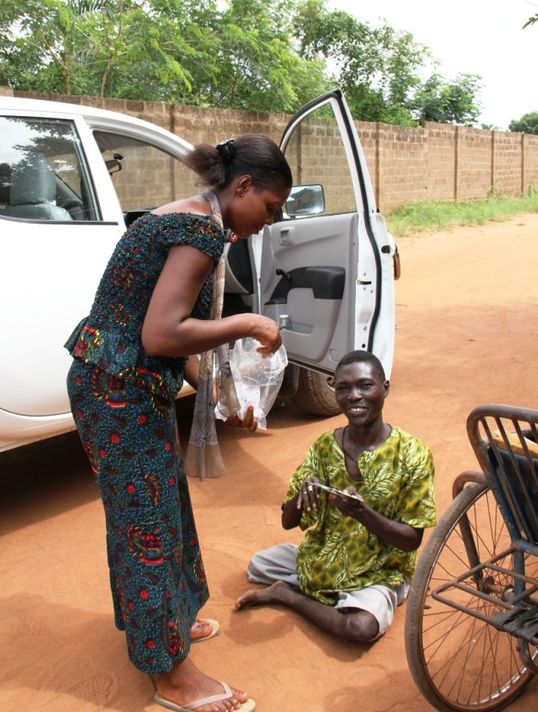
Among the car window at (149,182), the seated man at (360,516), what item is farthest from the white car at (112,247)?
the car window at (149,182)

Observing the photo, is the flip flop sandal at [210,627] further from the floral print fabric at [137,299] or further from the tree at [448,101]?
the tree at [448,101]

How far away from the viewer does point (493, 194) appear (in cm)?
2211

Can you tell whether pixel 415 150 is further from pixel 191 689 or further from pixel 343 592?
pixel 191 689

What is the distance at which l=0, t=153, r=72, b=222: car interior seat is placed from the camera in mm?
3559

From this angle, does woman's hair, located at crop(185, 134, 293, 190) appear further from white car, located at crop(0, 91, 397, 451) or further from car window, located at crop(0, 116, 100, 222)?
car window, located at crop(0, 116, 100, 222)

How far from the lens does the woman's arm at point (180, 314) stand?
6.66 ft

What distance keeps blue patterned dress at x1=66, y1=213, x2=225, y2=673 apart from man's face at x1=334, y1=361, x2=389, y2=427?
67 cm

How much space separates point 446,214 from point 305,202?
43.3 ft

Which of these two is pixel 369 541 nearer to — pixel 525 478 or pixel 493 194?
pixel 525 478

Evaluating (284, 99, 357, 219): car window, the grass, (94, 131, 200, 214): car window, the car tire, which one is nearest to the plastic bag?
(284, 99, 357, 219): car window

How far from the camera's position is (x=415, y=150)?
58.7ft

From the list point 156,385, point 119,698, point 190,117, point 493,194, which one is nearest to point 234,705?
point 119,698

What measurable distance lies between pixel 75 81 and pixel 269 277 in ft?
29.3

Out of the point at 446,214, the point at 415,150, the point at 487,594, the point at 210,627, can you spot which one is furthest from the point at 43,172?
the point at 415,150
